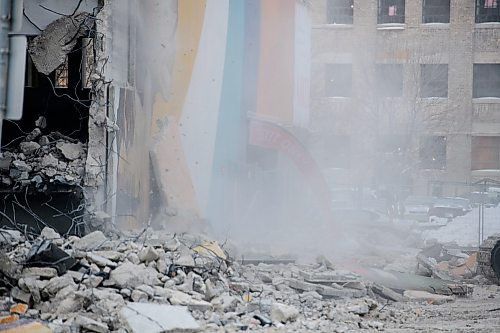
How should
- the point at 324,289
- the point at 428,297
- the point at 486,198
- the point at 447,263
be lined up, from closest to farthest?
the point at 324,289, the point at 428,297, the point at 447,263, the point at 486,198

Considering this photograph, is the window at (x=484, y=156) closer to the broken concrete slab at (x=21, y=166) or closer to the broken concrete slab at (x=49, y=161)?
the broken concrete slab at (x=49, y=161)

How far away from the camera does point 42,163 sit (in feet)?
35.0

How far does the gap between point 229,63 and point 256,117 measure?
5.33 feet

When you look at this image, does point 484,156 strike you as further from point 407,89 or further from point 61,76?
point 61,76

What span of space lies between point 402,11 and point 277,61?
1937 centimetres

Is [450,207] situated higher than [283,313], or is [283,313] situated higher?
[450,207]

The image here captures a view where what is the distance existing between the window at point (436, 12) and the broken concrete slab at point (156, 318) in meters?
30.6

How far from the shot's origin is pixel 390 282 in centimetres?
1172

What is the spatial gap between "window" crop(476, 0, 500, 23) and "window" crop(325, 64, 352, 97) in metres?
6.11

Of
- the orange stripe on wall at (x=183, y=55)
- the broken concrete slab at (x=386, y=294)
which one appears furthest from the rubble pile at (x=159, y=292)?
the orange stripe on wall at (x=183, y=55)

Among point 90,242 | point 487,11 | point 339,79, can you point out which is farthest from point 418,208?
point 90,242

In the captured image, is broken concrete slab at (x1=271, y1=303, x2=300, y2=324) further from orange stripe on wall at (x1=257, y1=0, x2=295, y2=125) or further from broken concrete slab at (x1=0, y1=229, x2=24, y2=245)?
orange stripe on wall at (x1=257, y1=0, x2=295, y2=125)

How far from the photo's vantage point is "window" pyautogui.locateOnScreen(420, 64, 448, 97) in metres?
34.5

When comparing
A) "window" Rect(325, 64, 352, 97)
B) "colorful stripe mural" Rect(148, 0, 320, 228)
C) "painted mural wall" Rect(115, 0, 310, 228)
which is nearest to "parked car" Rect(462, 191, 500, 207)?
"colorful stripe mural" Rect(148, 0, 320, 228)
